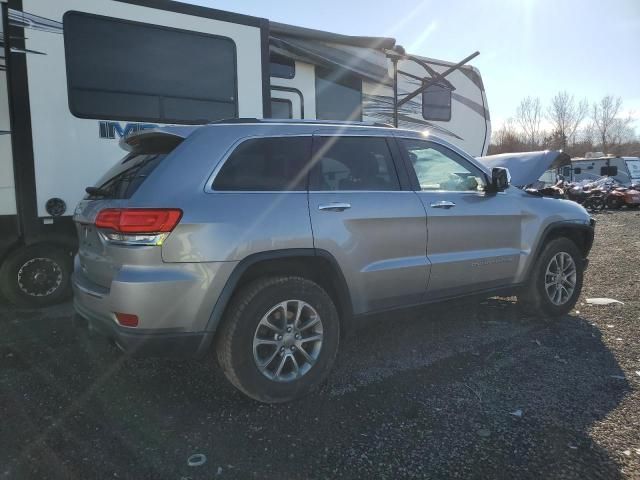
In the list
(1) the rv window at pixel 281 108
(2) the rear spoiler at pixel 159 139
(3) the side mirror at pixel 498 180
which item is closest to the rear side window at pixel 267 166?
(2) the rear spoiler at pixel 159 139

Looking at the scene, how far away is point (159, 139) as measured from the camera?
329 cm

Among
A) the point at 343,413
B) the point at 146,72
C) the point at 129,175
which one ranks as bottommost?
the point at 343,413

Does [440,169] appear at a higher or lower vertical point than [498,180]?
higher

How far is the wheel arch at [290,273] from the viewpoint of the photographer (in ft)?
9.66

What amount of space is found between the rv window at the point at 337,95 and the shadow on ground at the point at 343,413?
3997 millimetres

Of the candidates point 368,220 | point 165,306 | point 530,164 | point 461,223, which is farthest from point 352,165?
point 530,164

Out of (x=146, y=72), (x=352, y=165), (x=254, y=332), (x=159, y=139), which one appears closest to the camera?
(x=254, y=332)

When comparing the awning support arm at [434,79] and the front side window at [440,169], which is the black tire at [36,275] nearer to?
the front side window at [440,169]

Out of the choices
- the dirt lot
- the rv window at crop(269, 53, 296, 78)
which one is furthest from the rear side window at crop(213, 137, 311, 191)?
the rv window at crop(269, 53, 296, 78)

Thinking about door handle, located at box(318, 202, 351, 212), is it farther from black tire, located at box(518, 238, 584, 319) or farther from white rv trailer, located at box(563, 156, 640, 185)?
white rv trailer, located at box(563, 156, 640, 185)

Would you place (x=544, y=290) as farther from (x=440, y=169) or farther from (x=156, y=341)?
(x=156, y=341)

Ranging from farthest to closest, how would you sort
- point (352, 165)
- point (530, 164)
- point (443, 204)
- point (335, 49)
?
point (335, 49)
point (530, 164)
point (443, 204)
point (352, 165)

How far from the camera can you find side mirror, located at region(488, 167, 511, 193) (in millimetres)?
4285

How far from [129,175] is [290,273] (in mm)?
1190
